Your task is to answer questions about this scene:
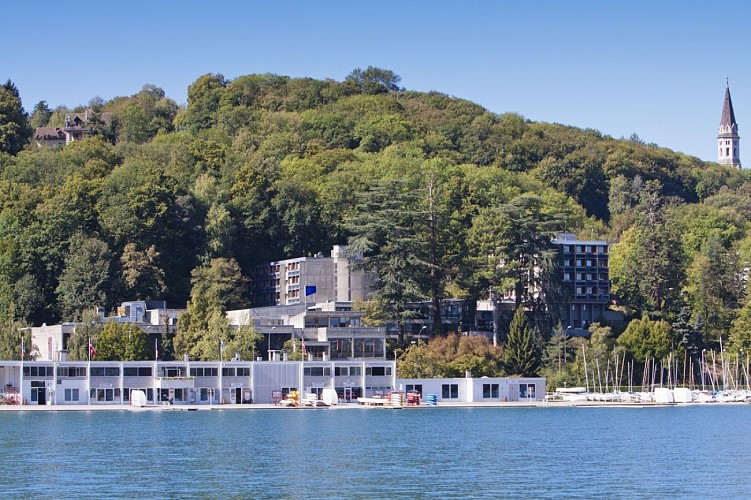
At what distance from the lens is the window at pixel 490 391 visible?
12362 cm

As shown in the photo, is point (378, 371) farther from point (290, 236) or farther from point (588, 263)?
point (588, 263)

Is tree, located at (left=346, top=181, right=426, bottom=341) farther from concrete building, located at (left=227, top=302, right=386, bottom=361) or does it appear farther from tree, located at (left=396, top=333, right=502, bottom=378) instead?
tree, located at (left=396, top=333, right=502, bottom=378)

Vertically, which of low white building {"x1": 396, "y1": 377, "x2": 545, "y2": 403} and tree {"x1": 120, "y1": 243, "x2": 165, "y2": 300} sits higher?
tree {"x1": 120, "y1": 243, "x2": 165, "y2": 300}

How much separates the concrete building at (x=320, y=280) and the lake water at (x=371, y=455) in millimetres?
35317

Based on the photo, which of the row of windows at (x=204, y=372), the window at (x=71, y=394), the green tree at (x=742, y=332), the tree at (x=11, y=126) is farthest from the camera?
the tree at (x=11, y=126)

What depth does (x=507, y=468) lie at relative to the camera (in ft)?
227

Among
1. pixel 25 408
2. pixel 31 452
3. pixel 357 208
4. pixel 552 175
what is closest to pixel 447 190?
pixel 357 208

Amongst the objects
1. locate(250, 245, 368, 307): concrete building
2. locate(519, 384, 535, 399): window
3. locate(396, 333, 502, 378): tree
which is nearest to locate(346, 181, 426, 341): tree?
locate(250, 245, 368, 307): concrete building

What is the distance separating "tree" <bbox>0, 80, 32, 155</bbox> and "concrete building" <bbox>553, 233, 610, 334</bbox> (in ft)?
224

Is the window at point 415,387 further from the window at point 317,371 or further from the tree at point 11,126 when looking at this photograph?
the tree at point 11,126

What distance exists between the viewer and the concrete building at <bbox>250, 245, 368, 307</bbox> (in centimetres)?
14400

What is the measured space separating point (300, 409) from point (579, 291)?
4475 cm

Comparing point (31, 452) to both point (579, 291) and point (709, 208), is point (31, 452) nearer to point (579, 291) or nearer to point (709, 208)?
point (579, 291)

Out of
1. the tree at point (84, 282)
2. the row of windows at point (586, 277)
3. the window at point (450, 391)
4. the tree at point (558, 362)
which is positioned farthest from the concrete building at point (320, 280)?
the window at point (450, 391)
